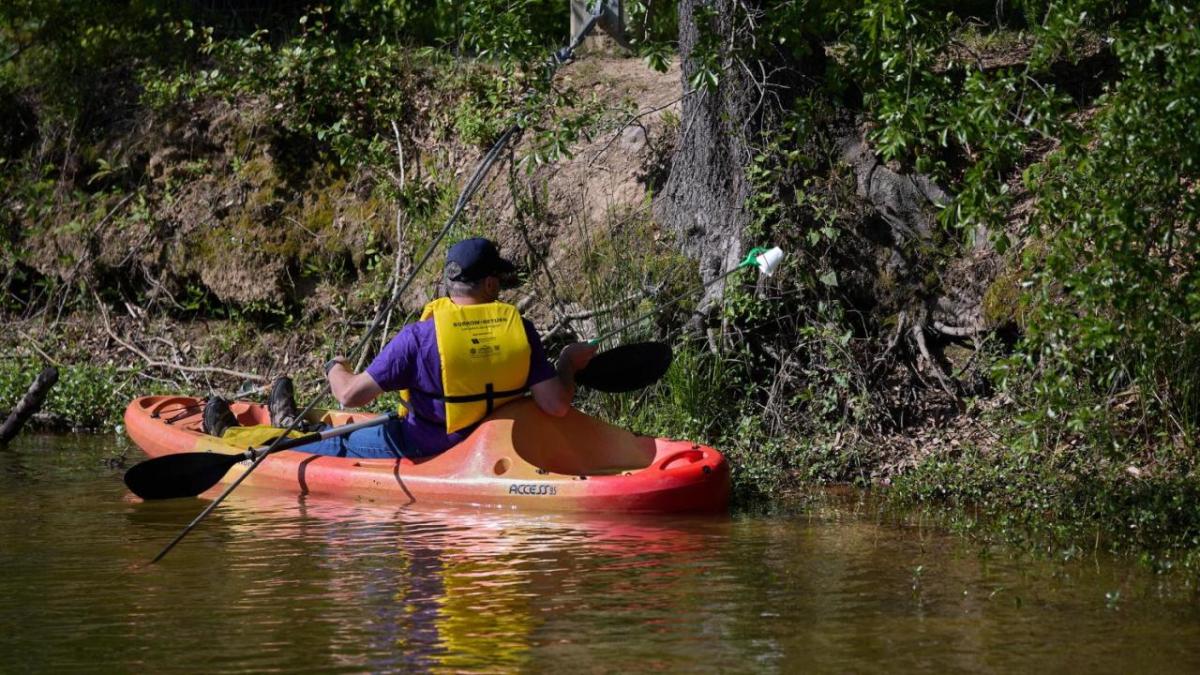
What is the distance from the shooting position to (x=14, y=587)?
6.10 m

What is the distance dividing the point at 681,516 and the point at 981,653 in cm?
266

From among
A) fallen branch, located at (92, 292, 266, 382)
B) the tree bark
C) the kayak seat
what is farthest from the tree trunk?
the tree bark

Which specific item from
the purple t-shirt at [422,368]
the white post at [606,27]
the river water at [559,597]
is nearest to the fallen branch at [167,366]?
the white post at [606,27]

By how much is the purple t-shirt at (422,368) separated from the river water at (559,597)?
20.5 inches

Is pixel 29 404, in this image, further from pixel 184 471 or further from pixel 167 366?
pixel 184 471

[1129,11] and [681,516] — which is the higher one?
[1129,11]

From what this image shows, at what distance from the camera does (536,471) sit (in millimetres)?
7598

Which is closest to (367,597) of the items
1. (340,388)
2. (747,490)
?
(340,388)

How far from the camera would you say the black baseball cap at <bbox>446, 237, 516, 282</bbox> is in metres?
7.57

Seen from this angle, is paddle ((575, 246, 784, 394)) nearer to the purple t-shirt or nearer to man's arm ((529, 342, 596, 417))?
man's arm ((529, 342, 596, 417))

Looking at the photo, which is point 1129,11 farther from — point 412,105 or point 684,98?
point 412,105

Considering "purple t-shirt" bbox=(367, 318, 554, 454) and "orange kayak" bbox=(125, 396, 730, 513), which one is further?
"purple t-shirt" bbox=(367, 318, 554, 454)

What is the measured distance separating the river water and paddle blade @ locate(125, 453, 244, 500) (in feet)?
0.79

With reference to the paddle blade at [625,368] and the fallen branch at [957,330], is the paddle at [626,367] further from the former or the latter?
the fallen branch at [957,330]
